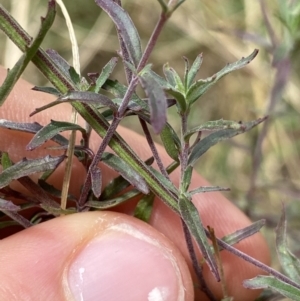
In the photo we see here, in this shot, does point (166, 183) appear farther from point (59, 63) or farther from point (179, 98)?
point (59, 63)

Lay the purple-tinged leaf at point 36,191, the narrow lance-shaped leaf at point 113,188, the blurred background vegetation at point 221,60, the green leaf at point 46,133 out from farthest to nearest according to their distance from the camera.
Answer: the blurred background vegetation at point 221,60 < the narrow lance-shaped leaf at point 113,188 < the purple-tinged leaf at point 36,191 < the green leaf at point 46,133

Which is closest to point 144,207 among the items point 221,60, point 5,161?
point 5,161

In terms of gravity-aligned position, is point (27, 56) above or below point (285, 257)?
above

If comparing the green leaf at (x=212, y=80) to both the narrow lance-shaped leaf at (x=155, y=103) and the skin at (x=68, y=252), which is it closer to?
the narrow lance-shaped leaf at (x=155, y=103)

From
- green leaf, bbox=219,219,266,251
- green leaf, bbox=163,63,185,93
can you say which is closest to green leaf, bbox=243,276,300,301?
green leaf, bbox=219,219,266,251

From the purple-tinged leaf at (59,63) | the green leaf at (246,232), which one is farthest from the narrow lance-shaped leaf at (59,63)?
the green leaf at (246,232)

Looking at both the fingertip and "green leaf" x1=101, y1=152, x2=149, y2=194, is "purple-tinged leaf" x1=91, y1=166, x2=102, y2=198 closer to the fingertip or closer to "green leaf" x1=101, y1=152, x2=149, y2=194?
"green leaf" x1=101, y1=152, x2=149, y2=194
